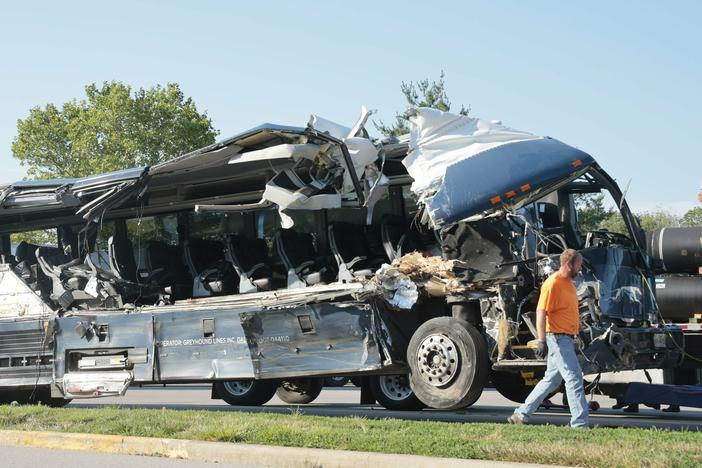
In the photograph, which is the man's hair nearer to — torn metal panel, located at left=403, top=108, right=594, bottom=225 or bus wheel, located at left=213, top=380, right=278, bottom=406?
torn metal panel, located at left=403, top=108, right=594, bottom=225

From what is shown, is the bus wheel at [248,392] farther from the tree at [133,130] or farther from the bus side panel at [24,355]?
the tree at [133,130]

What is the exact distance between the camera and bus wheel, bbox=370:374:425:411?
13305 millimetres

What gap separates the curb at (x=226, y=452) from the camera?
7.28 meters

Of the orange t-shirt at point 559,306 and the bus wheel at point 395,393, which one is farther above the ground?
the orange t-shirt at point 559,306

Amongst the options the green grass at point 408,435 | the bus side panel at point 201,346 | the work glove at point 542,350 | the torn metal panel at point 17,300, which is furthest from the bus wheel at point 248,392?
the work glove at point 542,350

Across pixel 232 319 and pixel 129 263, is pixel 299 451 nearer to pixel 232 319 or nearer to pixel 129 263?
pixel 232 319

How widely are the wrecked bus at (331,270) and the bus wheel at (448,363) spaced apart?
18mm

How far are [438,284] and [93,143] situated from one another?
3355 centimetres

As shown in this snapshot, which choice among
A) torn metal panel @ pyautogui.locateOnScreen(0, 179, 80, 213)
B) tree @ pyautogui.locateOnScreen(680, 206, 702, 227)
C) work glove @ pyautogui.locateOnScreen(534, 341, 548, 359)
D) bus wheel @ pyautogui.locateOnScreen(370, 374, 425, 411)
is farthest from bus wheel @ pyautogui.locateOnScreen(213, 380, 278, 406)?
tree @ pyautogui.locateOnScreen(680, 206, 702, 227)

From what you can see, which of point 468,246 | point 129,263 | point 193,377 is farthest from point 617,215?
point 129,263

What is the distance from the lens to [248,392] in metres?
15.2

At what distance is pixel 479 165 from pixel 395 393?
4.23 meters

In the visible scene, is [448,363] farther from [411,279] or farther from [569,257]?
[569,257]

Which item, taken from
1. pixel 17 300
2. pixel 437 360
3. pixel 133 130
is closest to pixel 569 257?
pixel 437 360
